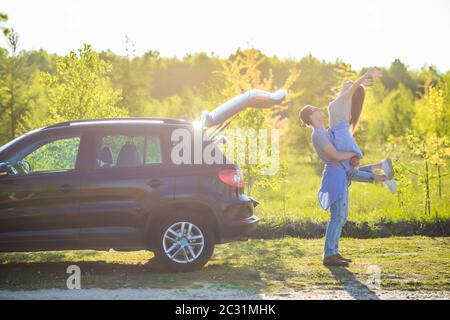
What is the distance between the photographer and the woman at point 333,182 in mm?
8797

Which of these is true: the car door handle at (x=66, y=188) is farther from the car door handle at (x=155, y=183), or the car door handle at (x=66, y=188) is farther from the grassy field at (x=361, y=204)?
the grassy field at (x=361, y=204)

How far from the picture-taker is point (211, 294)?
7.23 m

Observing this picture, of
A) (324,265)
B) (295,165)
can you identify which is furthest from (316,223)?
(295,165)

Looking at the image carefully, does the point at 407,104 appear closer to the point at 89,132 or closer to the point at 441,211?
the point at 441,211

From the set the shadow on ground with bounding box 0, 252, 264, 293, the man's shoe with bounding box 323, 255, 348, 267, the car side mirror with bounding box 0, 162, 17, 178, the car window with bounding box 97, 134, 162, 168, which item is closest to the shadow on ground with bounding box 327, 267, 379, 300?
the man's shoe with bounding box 323, 255, 348, 267

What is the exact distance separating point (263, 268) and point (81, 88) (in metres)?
7.86

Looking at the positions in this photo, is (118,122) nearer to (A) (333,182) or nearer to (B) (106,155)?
(B) (106,155)

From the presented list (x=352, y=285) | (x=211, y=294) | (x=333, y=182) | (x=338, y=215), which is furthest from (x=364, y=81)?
(x=211, y=294)

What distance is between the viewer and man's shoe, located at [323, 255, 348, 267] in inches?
348

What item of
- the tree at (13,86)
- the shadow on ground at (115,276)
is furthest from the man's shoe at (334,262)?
the tree at (13,86)

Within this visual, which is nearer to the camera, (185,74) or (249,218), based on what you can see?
(249,218)

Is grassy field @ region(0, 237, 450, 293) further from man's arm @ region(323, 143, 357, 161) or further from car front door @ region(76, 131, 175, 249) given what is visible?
man's arm @ region(323, 143, 357, 161)
